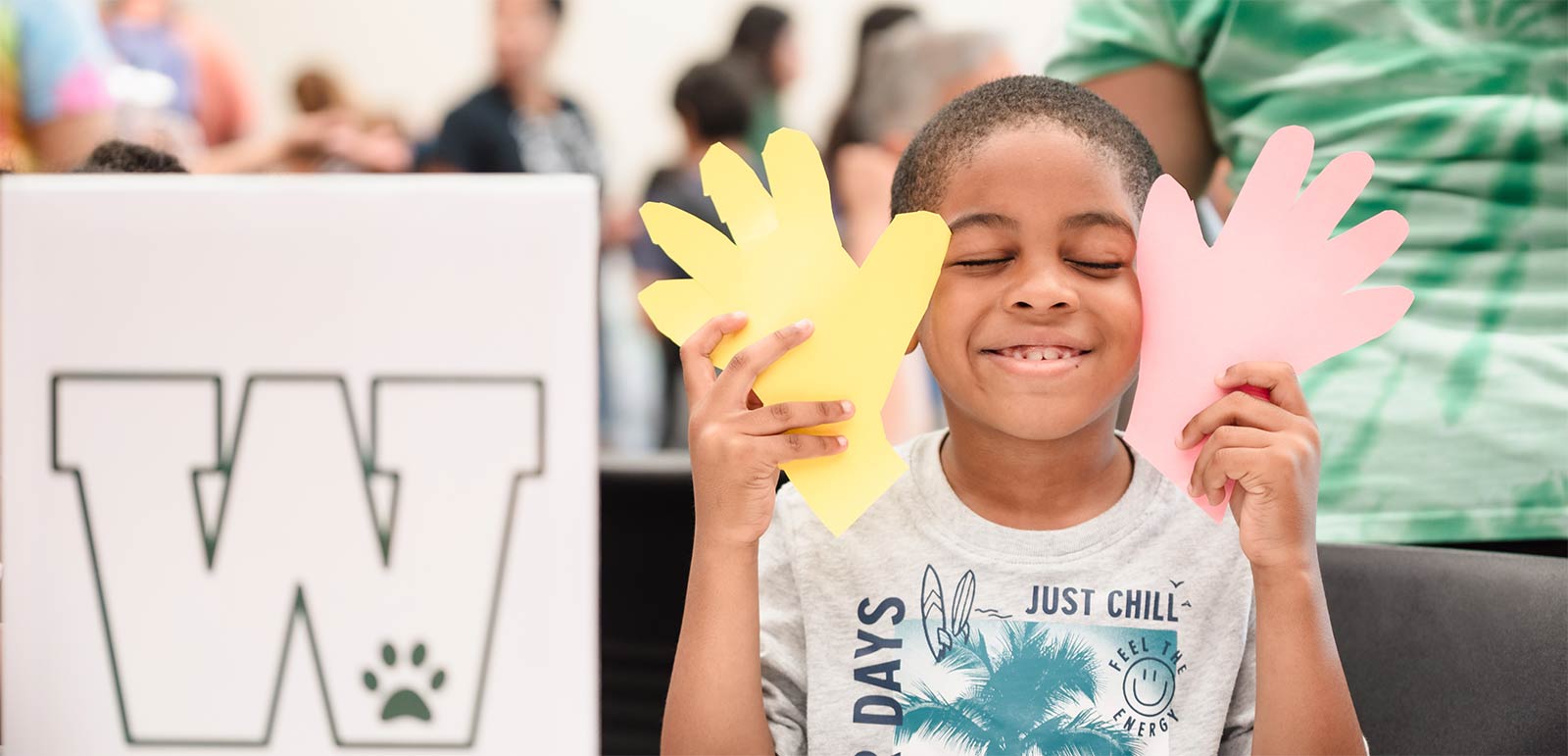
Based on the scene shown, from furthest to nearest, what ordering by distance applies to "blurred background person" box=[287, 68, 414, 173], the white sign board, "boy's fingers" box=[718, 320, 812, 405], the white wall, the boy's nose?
the white wall < "blurred background person" box=[287, 68, 414, 173] < the boy's nose < "boy's fingers" box=[718, 320, 812, 405] < the white sign board

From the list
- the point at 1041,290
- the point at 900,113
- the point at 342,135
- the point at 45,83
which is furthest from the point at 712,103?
the point at 1041,290

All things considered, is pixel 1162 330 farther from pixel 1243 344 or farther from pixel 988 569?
pixel 988 569

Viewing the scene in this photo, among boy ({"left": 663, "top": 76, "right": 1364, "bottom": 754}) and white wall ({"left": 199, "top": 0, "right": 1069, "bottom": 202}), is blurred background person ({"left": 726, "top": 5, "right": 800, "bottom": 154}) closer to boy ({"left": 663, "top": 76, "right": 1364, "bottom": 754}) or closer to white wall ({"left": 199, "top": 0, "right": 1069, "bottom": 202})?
white wall ({"left": 199, "top": 0, "right": 1069, "bottom": 202})

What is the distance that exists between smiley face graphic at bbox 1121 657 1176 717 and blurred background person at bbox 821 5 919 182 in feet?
6.32

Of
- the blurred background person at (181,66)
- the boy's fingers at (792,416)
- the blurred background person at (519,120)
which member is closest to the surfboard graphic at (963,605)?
the boy's fingers at (792,416)

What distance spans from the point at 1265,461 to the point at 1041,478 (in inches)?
8.6

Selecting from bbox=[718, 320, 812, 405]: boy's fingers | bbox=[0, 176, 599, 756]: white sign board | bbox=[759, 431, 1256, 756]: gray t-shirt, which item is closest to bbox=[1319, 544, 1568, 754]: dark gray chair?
bbox=[759, 431, 1256, 756]: gray t-shirt

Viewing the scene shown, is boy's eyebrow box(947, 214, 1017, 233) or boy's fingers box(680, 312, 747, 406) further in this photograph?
boy's eyebrow box(947, 214, 1017, 233)

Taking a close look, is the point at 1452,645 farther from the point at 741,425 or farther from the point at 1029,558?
the point at 741,425

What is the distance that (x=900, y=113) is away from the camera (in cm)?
258

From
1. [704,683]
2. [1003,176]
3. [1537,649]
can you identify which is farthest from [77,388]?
[1537,649]

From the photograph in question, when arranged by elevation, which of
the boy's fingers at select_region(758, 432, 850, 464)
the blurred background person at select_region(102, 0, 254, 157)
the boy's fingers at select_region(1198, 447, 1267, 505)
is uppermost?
the blurred background person at select_region(102, 0, 254, 157)

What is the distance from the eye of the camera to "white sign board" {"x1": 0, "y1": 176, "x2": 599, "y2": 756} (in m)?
0.54

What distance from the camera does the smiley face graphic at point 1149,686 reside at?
88 cm
